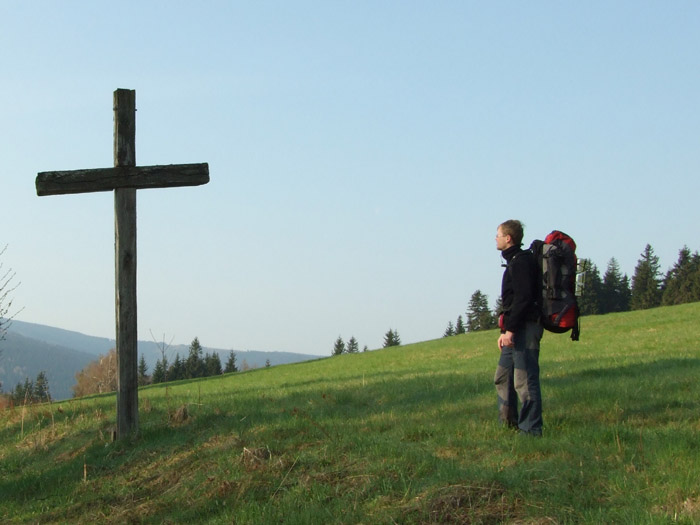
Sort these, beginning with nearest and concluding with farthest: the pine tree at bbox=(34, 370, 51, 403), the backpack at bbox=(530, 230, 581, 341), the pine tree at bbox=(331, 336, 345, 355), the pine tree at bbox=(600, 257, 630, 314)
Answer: the backpack at bbox=(530, 230, 581, 341)
the pine tree at bbox=(34, 370, 51, 403)
the pine tree at bbox=(600, 257, 630, 314)
the pine tree at bbox=(331, 336, 345, 355)

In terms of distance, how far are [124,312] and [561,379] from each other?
7.02 metres

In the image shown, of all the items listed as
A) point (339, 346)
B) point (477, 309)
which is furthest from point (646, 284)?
point (339, 346)

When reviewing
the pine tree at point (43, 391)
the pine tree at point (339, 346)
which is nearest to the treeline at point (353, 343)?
the pine tree at point (339, 346)

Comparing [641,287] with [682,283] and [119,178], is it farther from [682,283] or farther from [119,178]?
[119,178]

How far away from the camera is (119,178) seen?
997 centimetres

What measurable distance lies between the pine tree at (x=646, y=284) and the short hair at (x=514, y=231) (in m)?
97.6

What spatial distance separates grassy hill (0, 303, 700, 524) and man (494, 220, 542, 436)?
0.32m

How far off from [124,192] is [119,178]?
0.22 meters

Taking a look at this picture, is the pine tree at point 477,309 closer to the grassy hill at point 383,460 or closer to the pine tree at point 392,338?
the pine tree at point 392,338

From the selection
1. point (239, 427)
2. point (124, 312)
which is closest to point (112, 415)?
point (124, 312)

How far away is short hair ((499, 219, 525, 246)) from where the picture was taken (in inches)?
294

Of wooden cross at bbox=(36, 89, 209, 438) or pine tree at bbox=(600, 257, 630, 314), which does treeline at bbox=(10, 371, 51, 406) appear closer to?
wooden cross at bbox=(36, 89, 209, 438)

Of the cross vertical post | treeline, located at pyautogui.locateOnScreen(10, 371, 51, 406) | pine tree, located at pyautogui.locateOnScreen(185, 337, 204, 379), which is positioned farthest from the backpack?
pine tree, located at pyautogui.locateOnScreen(185, 337, 204, 379)

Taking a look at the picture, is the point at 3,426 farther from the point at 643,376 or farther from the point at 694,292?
the point at 694,292
